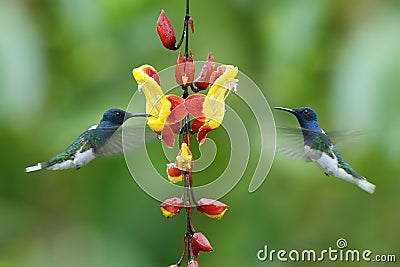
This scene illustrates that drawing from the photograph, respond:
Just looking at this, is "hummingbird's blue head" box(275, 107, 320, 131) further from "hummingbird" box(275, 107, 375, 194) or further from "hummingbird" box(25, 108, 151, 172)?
"hummingbird" box(25, 108, 151, 172)

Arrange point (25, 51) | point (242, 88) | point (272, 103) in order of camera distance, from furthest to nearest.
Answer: point (272, 103)
point (25, 51)
point (242, 88)

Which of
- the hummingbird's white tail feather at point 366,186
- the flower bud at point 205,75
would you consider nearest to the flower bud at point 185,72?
the flower bud at point 205,75

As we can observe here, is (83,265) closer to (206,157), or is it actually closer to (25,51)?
(25,51)

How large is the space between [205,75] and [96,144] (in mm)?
247

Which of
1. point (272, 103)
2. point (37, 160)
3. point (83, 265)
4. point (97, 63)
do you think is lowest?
point (83, 265)

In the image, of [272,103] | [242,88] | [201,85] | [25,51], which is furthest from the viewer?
[272,103]

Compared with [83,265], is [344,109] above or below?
above

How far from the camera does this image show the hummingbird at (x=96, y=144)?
112 cm

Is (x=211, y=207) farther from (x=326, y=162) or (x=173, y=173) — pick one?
(x=326, y=162)

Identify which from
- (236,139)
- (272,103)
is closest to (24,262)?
(272,103)

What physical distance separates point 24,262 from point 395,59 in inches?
41.1

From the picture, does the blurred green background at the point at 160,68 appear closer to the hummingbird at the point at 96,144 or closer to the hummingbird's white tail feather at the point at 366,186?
the hummingbird's white tail feather at the point at 366,186

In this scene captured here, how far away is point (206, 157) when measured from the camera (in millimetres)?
1233

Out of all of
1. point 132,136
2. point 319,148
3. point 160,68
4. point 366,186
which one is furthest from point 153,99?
point 160,68
